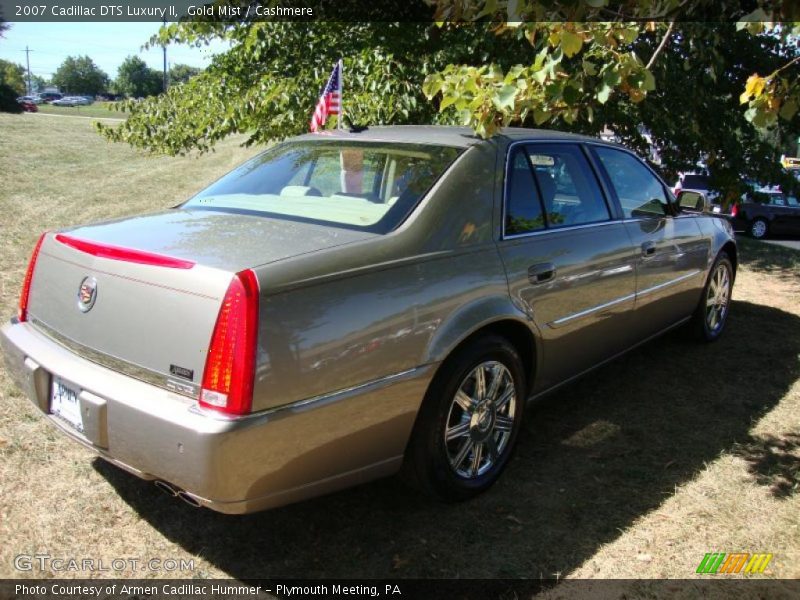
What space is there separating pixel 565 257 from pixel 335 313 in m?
1.61

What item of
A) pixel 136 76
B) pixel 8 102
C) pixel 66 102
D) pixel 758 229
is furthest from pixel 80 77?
pixel 758 229

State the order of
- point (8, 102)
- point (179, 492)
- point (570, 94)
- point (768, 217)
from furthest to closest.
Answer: point (8, 102) → point (768, 217) → point (570, 94) → point (179, 492)

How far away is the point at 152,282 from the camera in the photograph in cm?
254

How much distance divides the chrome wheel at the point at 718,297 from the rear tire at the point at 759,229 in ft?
50.5

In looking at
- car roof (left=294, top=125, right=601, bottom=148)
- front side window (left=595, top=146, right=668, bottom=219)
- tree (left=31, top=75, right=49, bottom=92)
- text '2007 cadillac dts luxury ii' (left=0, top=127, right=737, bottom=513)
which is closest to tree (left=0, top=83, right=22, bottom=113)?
car roof (left=294, top=125, right=601, bottom=148)

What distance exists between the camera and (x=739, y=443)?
403 cm

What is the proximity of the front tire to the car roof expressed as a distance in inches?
41.2

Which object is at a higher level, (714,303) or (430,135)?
(430,135)

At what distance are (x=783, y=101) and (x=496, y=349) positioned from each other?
1.87m

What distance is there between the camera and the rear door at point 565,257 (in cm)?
349

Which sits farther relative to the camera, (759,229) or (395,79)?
(759,229)

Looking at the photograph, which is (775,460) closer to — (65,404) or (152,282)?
(152,282)

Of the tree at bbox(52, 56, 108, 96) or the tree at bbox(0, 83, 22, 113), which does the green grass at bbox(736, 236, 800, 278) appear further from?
the tree at bbox(52, 56, 108, 96)

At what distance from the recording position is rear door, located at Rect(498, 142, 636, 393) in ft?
11.5
